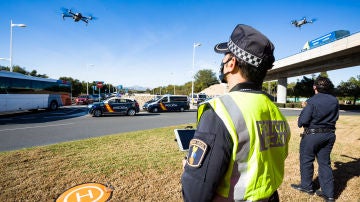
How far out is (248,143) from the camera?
112 centimetres

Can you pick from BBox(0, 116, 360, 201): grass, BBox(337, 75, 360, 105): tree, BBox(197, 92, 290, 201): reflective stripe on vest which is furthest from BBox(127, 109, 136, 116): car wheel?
BBox(337, 75, 360, 105): tree

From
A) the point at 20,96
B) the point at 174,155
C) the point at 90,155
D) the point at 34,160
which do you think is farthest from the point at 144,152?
the point at 20,96

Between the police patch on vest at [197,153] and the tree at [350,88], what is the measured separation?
54054mm

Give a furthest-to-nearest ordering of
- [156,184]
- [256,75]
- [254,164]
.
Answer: [156,184] < [256,75] < [254,164]

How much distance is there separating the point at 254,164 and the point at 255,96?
0.38 meters

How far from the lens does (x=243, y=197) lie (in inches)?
46.3

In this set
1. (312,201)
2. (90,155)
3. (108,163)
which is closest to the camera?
(312,201)

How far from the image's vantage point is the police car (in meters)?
15.8

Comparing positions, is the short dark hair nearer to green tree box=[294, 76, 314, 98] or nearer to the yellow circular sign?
the yellow circular sign

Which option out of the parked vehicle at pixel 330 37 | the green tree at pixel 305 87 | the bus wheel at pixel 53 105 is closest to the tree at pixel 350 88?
the green tree at pixel 305 87

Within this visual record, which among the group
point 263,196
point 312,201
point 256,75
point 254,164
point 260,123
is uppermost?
point 256,75

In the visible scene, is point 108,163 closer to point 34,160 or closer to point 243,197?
point 34,160

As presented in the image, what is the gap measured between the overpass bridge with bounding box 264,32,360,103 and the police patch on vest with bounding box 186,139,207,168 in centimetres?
2406

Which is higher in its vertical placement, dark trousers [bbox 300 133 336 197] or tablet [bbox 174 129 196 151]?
tablet [bbox 174 129 196 151]
